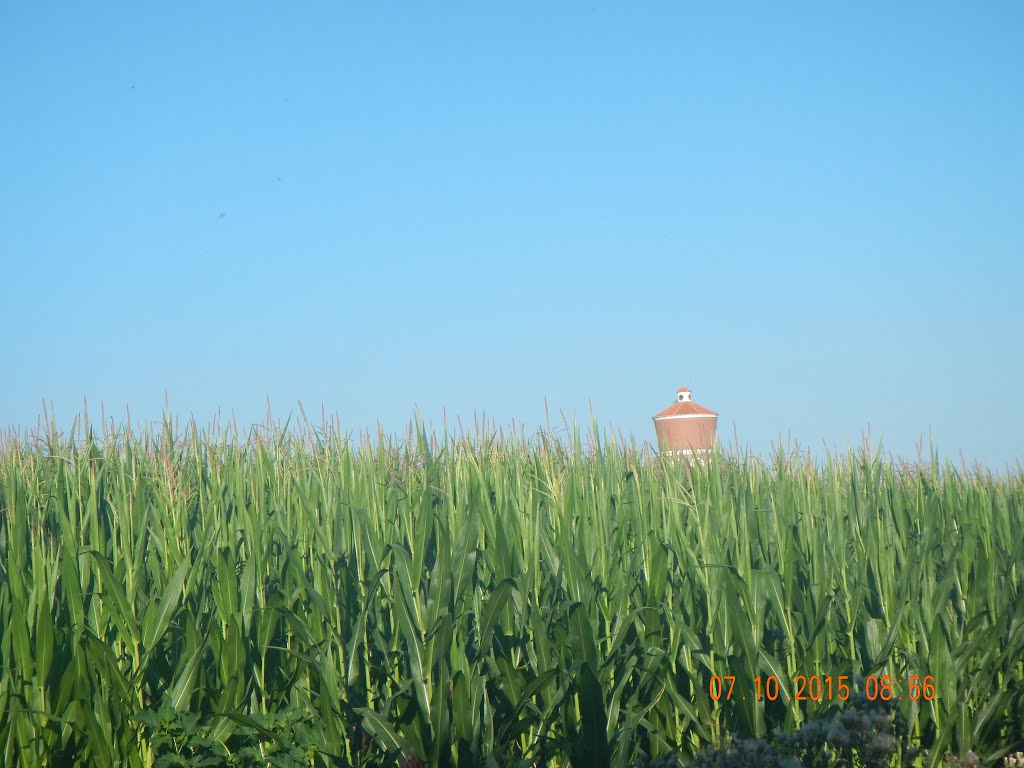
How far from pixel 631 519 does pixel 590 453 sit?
2298mm

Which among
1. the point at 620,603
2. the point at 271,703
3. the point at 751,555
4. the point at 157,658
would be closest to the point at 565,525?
the point at 620,603

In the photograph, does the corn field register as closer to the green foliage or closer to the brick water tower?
the green foliage

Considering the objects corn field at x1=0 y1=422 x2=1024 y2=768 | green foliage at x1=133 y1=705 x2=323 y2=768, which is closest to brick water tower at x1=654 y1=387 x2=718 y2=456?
corn field at x1=0 y1=422 x2=1024 y2=768

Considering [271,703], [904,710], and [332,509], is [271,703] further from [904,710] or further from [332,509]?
[904,710]
